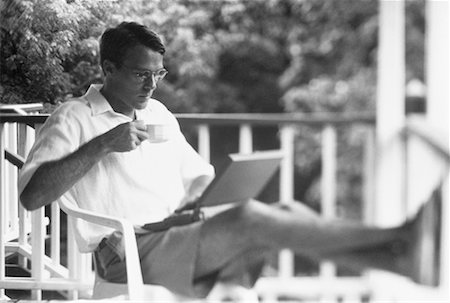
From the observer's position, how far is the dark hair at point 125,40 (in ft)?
7.97

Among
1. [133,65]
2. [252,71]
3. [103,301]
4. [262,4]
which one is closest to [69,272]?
[103,301]

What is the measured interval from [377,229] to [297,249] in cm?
27

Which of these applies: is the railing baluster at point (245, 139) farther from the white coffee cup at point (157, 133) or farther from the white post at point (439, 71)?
the white post at point (439, 71)

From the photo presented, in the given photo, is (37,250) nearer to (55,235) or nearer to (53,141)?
(55,235)

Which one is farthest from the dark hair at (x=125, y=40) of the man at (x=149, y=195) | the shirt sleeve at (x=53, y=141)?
the shirt sleeve at (x=53, y=141)

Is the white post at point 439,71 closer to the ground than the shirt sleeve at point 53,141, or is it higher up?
higher up

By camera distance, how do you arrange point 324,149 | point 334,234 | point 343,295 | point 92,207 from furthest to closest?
point 343,295 → point 324,149 → point 92,207 → point 334,234

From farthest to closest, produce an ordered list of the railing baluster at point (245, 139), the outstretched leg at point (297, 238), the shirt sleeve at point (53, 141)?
the railing baluster at point (245, 139)
the shirt sleeve at point (53, 141)
the outstretched leg at point (297, 238)

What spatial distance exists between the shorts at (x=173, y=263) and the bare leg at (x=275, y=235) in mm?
35

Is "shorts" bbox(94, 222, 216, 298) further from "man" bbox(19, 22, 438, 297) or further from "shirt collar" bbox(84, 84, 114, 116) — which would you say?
"shirt collar" bbox(84, 84, 114, 116)

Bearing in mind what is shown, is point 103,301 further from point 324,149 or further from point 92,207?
point 324,149

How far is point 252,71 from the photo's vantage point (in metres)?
2.54

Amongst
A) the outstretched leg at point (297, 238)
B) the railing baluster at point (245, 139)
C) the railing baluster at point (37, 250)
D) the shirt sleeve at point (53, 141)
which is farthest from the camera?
the railing baluster at point (37, 250)

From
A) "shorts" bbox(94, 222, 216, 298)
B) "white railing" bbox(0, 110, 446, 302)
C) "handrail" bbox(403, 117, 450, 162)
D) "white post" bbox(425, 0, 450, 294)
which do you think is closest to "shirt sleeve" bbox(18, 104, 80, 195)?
"white railing" bbox(0, 110, 446, 302)
